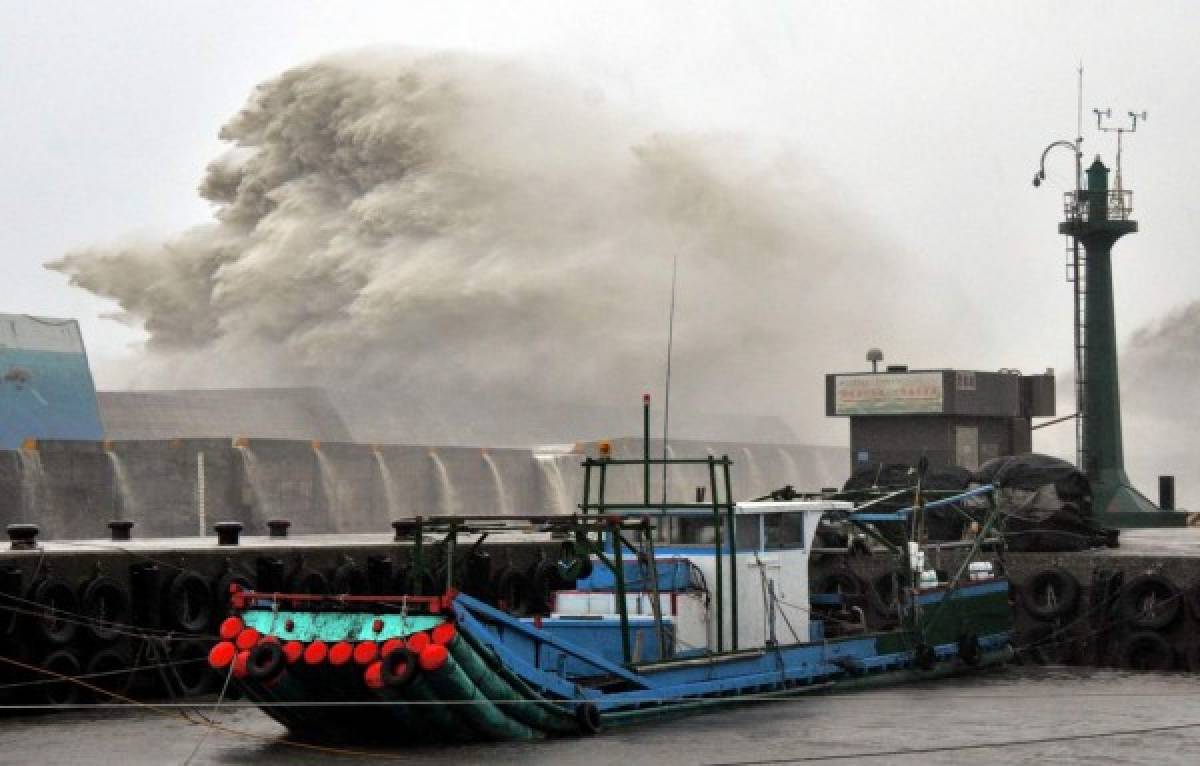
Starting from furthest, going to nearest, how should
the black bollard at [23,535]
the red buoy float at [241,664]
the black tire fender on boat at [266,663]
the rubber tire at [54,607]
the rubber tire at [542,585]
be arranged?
the rubber tire at [542,585] → the black bollard at [23,535] → the rubber tire at [54,607] → the red buoy float at [241,664] → the black tire fender on boat at [266,663]

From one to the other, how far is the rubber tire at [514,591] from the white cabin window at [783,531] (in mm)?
6940

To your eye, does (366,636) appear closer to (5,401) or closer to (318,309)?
(5,401)

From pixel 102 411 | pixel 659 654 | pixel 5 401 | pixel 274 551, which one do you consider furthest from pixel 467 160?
pixel 659 654

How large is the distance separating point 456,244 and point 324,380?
802 cm

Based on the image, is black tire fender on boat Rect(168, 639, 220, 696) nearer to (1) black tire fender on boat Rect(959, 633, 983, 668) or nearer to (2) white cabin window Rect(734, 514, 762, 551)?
(2) white cabin window Rect(734, 514, 762, 551)

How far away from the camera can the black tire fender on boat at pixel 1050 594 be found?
26453 mm

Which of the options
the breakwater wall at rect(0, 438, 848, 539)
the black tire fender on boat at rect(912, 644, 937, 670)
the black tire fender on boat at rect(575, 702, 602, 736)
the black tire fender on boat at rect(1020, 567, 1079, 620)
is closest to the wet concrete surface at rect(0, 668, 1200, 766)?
the black tire fender on boat at rect(575, 702, 602, 736)

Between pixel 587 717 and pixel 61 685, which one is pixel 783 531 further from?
pixel 61 685

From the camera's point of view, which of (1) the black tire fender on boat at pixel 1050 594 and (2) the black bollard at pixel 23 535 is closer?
(2) the black bollard at pixel 23 535

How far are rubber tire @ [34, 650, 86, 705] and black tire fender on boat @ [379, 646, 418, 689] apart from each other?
618 centimetres

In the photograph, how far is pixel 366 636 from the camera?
17.0 metres

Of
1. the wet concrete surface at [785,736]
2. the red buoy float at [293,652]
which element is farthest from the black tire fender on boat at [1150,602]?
the red buoy float at [293,652]

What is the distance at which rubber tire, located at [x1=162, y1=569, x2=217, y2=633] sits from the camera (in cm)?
2294

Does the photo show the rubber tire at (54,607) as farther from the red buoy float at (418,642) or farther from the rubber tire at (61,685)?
the red buoy float at (418,642)
